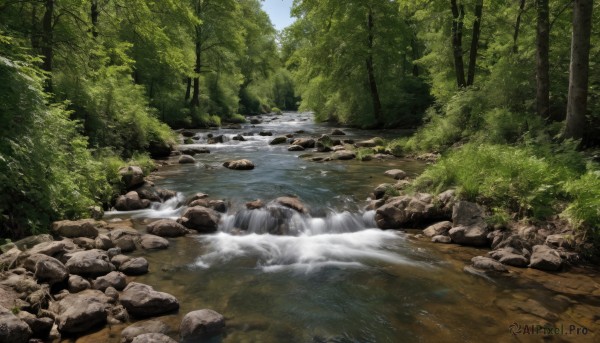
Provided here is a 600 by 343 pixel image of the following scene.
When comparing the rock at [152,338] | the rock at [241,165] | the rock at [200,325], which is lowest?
the rock at [200,325]

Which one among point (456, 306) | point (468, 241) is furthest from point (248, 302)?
point (468, 241)

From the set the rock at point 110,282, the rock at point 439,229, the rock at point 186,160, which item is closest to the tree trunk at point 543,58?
the rock at point 439,229

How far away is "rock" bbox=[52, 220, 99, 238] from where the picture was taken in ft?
24.4

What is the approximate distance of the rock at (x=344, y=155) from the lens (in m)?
17.9

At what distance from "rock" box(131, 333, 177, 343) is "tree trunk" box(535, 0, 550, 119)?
503 inches

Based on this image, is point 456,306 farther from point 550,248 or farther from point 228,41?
point 228,41

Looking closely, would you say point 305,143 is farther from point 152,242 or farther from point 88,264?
point 88,264

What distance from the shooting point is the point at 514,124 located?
43.5ft

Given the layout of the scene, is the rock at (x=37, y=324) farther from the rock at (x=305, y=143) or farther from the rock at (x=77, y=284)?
the rock at (x=305, y=143)

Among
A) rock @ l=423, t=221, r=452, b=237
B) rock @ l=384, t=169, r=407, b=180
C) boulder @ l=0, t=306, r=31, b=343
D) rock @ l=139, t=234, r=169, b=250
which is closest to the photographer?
boulder @ l=0, t=306, r=31, b=343

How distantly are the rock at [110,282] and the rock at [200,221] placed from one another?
10.8ft

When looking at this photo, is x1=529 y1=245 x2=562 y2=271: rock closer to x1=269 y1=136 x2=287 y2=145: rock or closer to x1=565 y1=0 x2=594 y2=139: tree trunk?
x1=565 y1=0 x2=594 y2=139: tree trunk

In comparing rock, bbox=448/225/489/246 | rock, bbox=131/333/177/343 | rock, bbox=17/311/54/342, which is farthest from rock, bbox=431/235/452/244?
rock, bbox=17/311/54/342

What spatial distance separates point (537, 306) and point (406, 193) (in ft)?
17.8
